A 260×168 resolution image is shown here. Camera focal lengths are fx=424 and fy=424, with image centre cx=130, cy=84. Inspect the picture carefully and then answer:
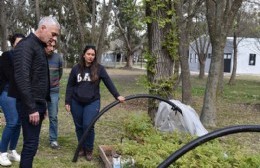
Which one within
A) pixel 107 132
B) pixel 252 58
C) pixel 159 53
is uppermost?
pixel 159 53

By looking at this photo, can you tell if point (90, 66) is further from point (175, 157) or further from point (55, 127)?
point (175, 157)

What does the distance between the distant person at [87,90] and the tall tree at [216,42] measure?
4800mm

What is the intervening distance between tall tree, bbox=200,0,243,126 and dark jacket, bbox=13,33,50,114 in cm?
665

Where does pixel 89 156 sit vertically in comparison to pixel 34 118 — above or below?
below

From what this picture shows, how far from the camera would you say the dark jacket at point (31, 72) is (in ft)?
14.5

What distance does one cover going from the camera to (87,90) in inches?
256

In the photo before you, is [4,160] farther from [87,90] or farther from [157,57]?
[157,57]

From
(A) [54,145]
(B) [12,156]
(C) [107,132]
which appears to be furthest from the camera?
(C) [107,132]

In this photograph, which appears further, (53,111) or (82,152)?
(53,111)

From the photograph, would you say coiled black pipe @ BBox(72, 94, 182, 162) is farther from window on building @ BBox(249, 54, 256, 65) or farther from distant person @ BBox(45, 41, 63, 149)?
window on building @ BBox(249, 54, 256, 65)

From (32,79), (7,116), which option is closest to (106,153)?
(7,116)

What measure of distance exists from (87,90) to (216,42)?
5113 mm

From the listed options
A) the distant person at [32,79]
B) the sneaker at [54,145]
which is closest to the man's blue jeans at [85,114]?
the sneaker at [54,145]

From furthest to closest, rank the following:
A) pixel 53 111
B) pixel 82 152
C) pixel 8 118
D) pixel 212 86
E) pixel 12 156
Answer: pixel 212 86, pixel 53 111, pixel 82 152, pixel 12 156, pixel 8 118
